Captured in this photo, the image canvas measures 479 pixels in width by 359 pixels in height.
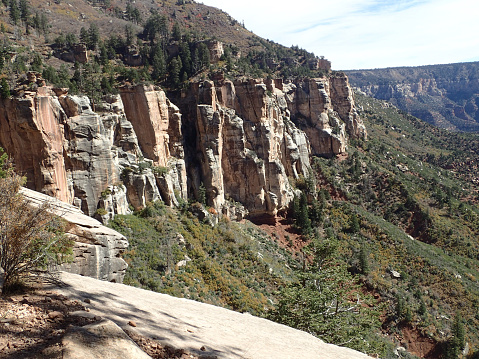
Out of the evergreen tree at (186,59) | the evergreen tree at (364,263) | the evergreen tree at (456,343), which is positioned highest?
the evergreen tree at (186,59)

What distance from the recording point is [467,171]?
305ft

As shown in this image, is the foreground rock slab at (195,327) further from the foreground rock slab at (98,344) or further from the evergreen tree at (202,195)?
the evergreen tree at (202,195)

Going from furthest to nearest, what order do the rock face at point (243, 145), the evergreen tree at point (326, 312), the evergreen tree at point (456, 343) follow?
A: the rock face at point (243, 145) → the evergreen tree at point (456, 343) → the evergreen tree at point (326, 312)

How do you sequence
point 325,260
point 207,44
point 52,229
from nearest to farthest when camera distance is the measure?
point 52,229 < point 325,260 < point 207,44

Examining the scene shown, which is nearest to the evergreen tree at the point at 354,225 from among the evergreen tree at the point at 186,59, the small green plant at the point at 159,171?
the small green plant at the point at 159,171

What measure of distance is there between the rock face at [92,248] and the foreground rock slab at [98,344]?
21.7ft

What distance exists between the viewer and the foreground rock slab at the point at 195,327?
23.8ft

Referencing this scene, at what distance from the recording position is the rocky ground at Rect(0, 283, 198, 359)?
16.5 feet

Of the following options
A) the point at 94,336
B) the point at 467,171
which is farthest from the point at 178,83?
the point at 467,171

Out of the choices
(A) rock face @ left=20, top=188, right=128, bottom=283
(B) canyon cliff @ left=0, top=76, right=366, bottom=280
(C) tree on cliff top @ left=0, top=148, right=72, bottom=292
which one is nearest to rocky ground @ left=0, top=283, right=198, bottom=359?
(C) tree on cliff top @ left=0, top=148, right=72, bottom=292

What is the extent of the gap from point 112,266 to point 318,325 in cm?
1047

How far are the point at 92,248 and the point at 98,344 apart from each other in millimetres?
7705

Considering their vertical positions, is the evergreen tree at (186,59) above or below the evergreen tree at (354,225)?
above

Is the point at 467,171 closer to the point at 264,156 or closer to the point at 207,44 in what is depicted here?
the point at 264,156
